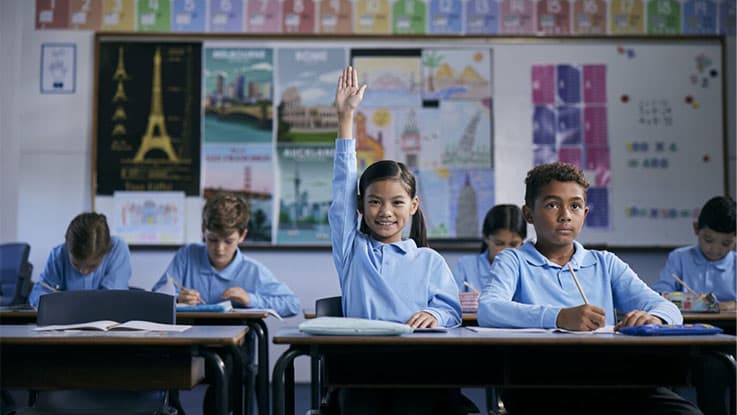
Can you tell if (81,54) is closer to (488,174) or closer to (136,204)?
(136,204)

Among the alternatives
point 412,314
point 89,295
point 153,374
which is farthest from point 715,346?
point 89,295

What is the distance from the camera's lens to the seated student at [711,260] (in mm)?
3635

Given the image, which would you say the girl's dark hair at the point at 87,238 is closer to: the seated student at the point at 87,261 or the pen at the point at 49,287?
the seated student at the point at 87,261

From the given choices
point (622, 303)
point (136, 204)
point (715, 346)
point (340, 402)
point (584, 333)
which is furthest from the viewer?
point (136, 204)

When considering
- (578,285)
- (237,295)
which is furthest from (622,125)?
(578,285)

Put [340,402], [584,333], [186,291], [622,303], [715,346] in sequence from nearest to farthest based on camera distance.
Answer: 1. [715,346]
2. [584,333]
3. [340,402]
4. [622,303]
5. [186,291]

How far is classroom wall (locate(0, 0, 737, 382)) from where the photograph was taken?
479 centimetres

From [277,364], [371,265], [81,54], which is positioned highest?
[81,54]

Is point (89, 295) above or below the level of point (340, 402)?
above

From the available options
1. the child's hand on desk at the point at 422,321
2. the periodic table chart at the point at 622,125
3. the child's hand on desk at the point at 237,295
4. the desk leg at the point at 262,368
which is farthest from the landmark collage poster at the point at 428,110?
the child's hand on desk at the point at 422,321

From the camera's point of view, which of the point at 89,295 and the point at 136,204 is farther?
the point at 136,204

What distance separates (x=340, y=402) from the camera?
2.05m

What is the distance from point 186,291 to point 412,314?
1.28 m

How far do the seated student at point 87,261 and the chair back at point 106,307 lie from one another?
1.23 meters
